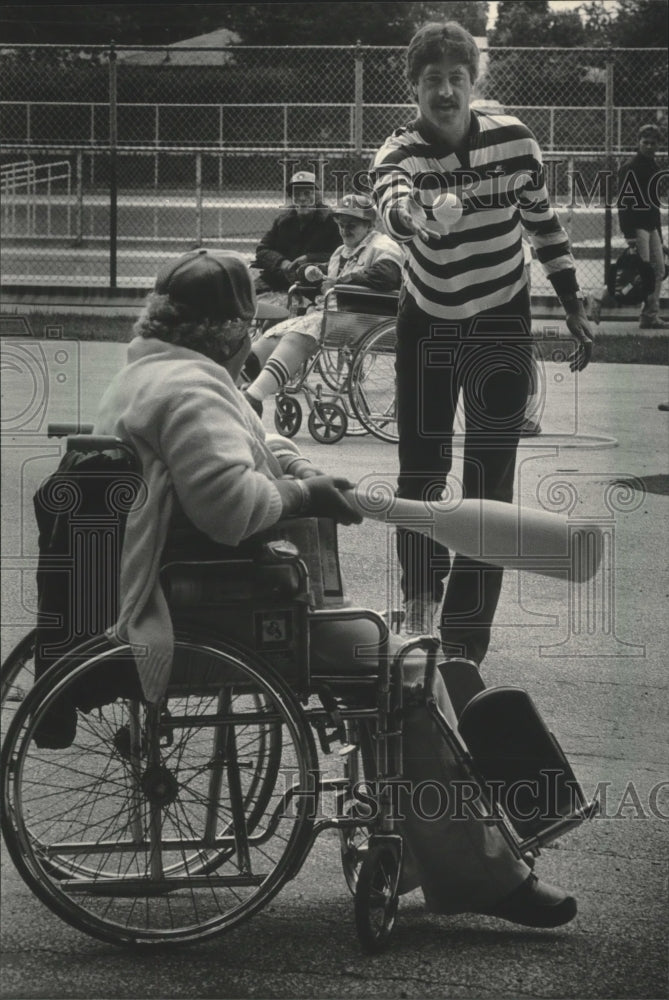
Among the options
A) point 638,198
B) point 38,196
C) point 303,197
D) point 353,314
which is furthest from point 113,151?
point 38,196

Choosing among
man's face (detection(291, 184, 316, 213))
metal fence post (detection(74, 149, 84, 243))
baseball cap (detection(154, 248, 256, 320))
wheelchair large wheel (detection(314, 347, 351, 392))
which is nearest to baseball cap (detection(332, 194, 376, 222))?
wheelchair large wheel (detection(314, 347, 351, 392))

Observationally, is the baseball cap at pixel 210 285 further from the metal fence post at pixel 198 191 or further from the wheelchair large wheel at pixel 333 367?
the metal fence post at pixel 198 191

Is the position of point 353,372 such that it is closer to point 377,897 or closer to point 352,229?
point 352,229

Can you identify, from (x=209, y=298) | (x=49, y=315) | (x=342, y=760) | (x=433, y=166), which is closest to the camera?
(x=209, y=298)

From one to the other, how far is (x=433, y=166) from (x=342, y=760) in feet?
5.67

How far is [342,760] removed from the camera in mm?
3975

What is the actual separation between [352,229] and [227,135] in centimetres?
953

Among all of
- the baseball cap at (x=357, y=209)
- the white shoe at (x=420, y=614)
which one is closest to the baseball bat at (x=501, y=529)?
the white shoe at (x=420, y=614)

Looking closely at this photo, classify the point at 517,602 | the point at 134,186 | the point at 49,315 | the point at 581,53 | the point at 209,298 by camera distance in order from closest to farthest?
the point at 209,298 < the point at 517,602 < the point at 49,315 < the point at 581,53 < the point at 134,186

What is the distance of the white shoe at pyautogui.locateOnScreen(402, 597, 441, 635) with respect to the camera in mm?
4480

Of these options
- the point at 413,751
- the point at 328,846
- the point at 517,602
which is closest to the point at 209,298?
the point at 413,751

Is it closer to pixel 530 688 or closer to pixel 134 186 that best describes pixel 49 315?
pixel 134 186

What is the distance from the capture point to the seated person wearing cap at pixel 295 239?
34.4 ft

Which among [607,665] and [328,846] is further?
[607,665]
